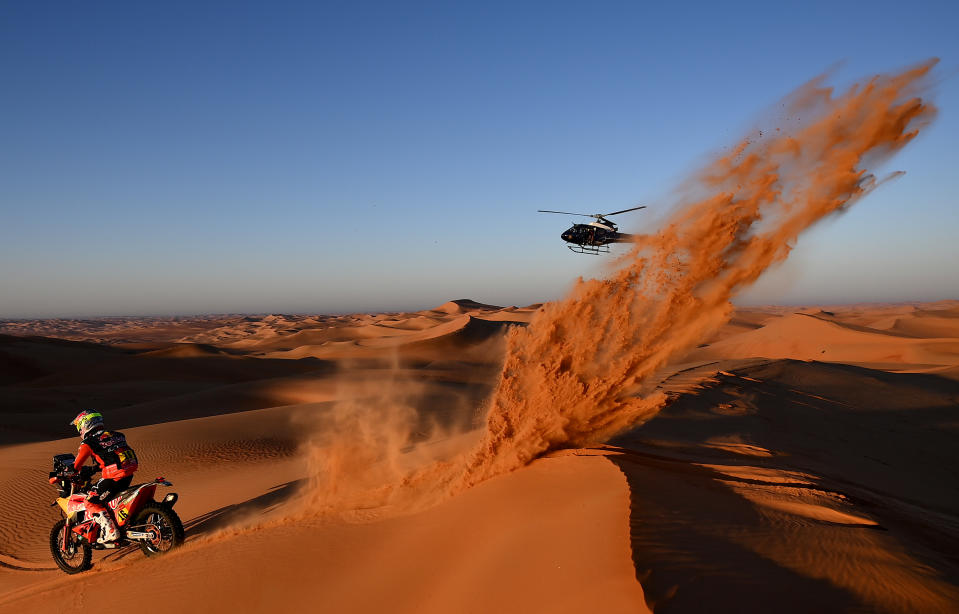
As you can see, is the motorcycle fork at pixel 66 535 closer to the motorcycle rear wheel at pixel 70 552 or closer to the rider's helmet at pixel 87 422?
the motorcycle rear wheel at pixel 70 552

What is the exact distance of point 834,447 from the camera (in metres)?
12.3

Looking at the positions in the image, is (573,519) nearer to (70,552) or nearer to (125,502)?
(125,502)

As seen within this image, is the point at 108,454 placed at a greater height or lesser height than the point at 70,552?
greater

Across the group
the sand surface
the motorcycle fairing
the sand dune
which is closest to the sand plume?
the sand surface

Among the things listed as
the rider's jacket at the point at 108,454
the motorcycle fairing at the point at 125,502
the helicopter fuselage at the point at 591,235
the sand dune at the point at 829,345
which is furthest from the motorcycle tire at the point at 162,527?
the sand dune at the point at 829,345

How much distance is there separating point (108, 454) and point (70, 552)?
140cm

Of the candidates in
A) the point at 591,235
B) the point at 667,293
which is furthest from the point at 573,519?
the point at 591,235

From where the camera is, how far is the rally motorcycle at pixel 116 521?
602 centimetres

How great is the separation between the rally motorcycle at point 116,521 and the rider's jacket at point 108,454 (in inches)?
6.2

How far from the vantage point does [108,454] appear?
608 centimetres

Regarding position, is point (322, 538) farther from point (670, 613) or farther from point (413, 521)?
point (670, 613)

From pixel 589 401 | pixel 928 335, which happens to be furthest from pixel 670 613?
pixel 928 335

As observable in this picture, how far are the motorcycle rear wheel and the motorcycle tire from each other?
0.71 m

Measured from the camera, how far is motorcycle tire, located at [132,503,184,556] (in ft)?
19.6
